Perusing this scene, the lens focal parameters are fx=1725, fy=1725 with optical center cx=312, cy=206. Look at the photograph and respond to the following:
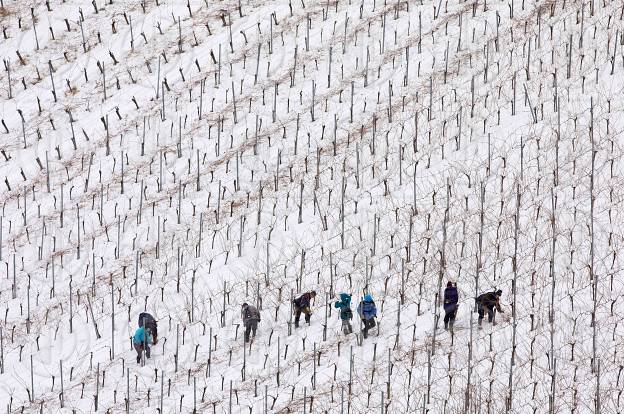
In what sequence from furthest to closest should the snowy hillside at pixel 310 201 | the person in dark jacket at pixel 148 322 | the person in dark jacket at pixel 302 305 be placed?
the person in dark jacket at pixel 302 305, the person in dark jacket at pixel 148 322, the snowy hillside at pixel 310 201

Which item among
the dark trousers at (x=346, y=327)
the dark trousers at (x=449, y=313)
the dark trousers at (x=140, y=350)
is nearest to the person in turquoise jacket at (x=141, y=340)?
the dark trousers at (x=140, y=350)

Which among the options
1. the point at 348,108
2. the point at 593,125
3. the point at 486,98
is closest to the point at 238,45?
the point at 348,108

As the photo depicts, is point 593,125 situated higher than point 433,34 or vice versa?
point 433,34

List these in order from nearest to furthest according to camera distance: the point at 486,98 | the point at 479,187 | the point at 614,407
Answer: the point at 614,407 < the point at 479,187 < the point at 486,98

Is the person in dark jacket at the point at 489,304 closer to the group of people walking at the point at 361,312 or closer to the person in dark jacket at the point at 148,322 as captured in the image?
the group of people walking at the point at 361,312

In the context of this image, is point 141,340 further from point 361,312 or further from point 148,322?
point 361,312

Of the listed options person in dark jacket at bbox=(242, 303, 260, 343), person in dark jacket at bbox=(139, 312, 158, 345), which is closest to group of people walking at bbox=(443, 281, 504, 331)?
person in dark jacket at bbox=(242, 303, 260, 343)

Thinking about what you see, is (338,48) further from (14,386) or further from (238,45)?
(14,386)
